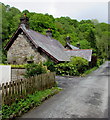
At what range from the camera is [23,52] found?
20812mm

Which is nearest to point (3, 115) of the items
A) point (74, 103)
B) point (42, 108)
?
point (42, 108)

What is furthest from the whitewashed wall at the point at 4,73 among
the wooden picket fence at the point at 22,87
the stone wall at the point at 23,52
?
the stone wall at the point at 23,52

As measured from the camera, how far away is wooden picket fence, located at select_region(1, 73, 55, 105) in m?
5.87

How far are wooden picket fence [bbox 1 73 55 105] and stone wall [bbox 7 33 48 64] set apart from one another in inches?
386

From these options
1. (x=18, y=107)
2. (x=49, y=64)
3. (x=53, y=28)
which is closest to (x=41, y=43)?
(x=49, y=64)

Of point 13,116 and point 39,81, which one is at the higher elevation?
point 39,81

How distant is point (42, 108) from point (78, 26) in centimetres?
9095

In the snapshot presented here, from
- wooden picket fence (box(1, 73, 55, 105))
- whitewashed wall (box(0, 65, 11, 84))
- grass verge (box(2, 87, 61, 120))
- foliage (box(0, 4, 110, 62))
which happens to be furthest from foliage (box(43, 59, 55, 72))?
grass verge (box(2, 87, 61, 120))

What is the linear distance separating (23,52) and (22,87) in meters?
14.4

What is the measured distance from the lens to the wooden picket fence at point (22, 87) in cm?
587

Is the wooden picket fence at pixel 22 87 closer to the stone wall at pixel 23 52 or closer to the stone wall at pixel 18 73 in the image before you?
the stone wall at pixel 18 73

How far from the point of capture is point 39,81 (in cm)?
889

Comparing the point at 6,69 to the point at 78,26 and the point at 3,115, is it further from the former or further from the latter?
the point at 78,26

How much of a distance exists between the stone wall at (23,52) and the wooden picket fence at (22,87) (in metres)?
9.81
